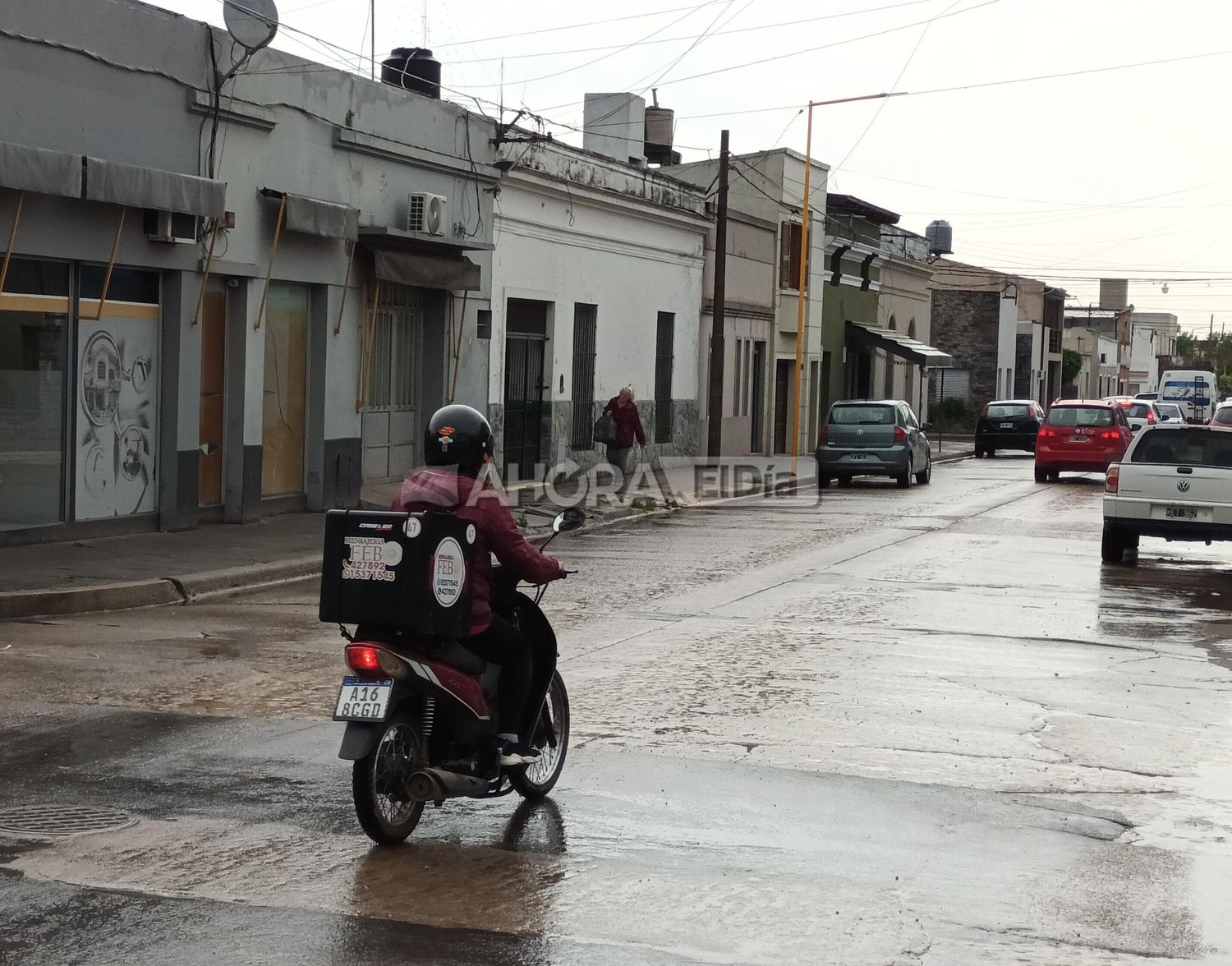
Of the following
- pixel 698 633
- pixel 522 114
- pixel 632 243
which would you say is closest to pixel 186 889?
pixel 698 633

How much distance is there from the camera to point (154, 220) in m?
16.0

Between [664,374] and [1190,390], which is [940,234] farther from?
[664,374]

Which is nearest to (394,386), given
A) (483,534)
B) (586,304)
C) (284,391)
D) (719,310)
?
(284,391)

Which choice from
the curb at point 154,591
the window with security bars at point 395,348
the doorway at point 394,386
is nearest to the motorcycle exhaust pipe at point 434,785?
the curb at point 154,591

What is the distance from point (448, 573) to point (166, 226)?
11046 mm

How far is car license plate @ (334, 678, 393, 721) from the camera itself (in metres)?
5.90

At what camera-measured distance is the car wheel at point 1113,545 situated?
17.2 metres

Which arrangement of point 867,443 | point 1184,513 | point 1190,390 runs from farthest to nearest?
point 1190,390, point 867,443, point 1184,513

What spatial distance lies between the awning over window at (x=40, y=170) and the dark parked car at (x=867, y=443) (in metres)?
17.6

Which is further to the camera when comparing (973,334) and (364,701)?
(973,334)

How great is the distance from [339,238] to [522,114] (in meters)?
5.35

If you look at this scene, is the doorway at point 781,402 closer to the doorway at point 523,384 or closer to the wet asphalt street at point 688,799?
the doorway at point 523,384

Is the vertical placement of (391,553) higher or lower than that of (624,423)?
lower

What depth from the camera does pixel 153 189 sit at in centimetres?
1551
